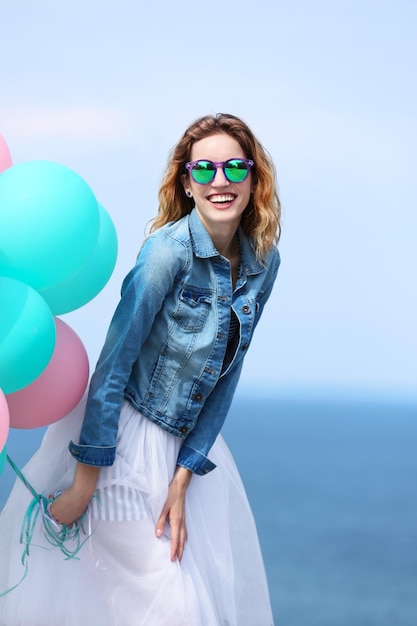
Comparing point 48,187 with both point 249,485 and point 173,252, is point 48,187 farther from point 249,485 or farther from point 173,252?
point 249,485

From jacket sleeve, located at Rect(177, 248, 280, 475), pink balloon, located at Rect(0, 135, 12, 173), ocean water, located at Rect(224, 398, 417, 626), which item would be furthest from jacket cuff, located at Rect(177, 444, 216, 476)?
ocean water, located at Rect(224, 398, 417, 626)

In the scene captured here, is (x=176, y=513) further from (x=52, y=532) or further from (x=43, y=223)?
(x=43, y=223)

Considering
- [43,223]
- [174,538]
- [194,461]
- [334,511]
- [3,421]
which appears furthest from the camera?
[334,511]

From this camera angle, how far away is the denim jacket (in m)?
2.48

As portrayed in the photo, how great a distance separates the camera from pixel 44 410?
248cm

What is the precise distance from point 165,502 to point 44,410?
409 mm

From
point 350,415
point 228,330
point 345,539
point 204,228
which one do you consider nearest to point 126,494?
point 228,330

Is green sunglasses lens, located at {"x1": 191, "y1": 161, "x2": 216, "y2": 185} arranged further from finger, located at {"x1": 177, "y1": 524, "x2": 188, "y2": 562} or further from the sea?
the sea

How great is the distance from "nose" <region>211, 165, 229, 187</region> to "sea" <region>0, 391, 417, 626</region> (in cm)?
105

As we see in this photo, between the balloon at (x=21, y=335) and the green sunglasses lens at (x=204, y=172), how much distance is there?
1.86 feet

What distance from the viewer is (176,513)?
2.61m

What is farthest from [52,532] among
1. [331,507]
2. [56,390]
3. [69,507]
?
[331,507]

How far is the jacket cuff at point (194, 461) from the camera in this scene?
267 centimetres

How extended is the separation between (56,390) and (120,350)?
0.18 meters
